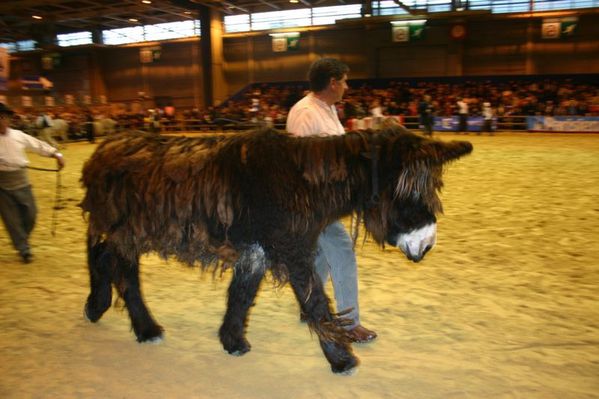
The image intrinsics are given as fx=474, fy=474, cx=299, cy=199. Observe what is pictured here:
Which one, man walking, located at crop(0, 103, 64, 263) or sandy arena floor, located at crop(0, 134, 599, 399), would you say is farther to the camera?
man walking, located at crop(0, 103, 64, 263)

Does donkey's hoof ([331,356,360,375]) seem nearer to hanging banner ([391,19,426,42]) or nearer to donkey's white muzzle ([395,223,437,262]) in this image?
donkey's white muzzle ([395,223,437,262])

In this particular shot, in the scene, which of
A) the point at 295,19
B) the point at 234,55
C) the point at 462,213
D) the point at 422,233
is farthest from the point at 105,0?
the point at 422,233

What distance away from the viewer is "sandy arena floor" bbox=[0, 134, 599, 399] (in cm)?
310

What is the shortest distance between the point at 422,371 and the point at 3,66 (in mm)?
7166

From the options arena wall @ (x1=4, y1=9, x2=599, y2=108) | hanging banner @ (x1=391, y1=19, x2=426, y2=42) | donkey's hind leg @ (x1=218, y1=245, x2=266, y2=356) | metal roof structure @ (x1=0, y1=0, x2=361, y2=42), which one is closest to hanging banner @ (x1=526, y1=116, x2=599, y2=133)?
arena wall @ (x1=4, y1=9, x2=599, y2=108)

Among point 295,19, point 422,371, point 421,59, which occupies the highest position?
point 295,19

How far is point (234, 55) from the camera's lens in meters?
37.8

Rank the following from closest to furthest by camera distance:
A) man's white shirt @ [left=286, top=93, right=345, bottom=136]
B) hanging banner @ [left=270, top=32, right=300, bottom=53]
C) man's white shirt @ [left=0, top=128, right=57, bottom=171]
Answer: man's white shirt @ [left=286, top=93, right=345, bottom=136] → man's white shirt @ [left=0, top=128, right=57, bottom=171] → hanging banner @ [left=270, top=32, right=300, bottom=53]

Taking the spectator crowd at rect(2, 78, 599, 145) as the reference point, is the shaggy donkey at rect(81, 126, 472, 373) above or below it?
below

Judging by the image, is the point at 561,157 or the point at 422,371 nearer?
the point at 422,371

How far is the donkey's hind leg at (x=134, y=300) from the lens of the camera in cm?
371

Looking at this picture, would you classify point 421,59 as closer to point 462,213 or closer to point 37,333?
point 462,213

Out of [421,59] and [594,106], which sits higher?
[421,59]

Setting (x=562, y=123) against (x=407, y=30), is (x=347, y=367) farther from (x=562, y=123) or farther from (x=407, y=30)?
(x=407, y=30)
